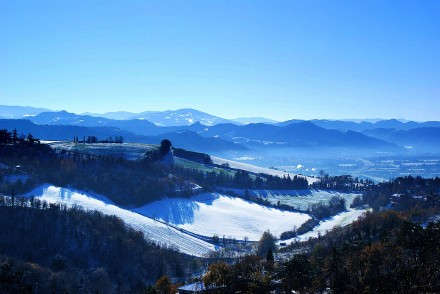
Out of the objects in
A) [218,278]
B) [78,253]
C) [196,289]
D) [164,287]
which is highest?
[218,278]

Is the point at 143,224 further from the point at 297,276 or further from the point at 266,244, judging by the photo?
the point at 297,276

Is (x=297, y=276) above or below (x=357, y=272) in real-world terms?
above

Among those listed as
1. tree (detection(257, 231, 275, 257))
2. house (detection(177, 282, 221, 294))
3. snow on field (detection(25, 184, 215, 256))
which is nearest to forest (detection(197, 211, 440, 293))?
house (detection(177, 282, 221, 294))

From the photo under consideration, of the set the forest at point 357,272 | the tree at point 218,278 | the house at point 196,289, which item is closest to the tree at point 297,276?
the forest at point 357,272

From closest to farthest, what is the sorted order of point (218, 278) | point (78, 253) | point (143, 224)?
point (218, 278) → point (78, 253) → point (143, 224)

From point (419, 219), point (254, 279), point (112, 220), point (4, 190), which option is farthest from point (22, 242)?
point (419, 219)

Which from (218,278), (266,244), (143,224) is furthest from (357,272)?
(143,224)

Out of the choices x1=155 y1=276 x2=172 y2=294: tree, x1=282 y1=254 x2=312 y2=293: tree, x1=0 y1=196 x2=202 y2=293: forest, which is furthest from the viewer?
x1=0 y1=196 x2=202 y2=293: forest

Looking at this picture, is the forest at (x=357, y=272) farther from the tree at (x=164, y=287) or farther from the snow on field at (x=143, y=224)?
the snow on field at (x=143, y=224)

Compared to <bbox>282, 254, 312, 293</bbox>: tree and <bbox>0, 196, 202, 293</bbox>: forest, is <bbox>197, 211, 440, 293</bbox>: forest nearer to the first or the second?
<bbox>282, 254, 312, 293</bbox>: tree
